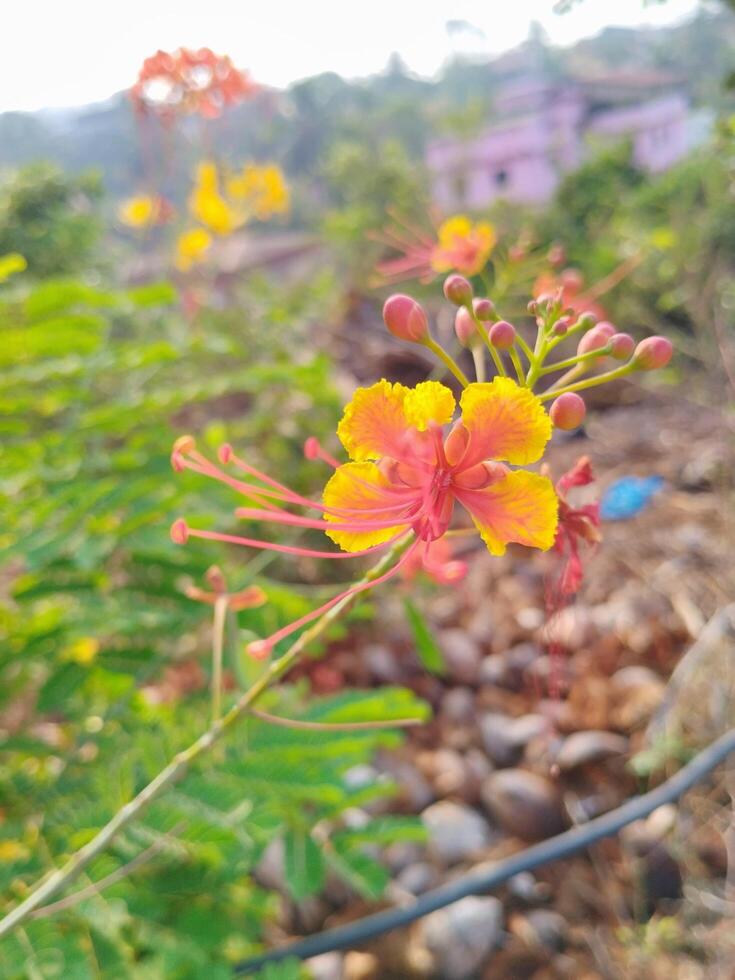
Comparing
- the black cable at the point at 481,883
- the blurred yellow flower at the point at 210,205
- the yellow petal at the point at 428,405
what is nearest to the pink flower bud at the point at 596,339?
the yellow petal at the point at 428,405

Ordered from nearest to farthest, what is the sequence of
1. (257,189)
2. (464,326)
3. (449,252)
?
(464,326) → (449,252) → (257,189)

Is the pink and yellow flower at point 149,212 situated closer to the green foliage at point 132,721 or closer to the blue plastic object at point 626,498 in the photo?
the green foliage at point 132,721

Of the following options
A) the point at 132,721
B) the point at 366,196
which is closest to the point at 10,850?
the point at 132,721

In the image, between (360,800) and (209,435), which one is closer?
(360,800)

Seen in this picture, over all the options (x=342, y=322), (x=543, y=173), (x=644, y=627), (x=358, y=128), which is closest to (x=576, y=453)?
(x=644, y=627)

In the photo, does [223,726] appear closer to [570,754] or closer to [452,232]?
[452,232]

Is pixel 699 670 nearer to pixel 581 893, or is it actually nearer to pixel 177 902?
pixel 581 893
